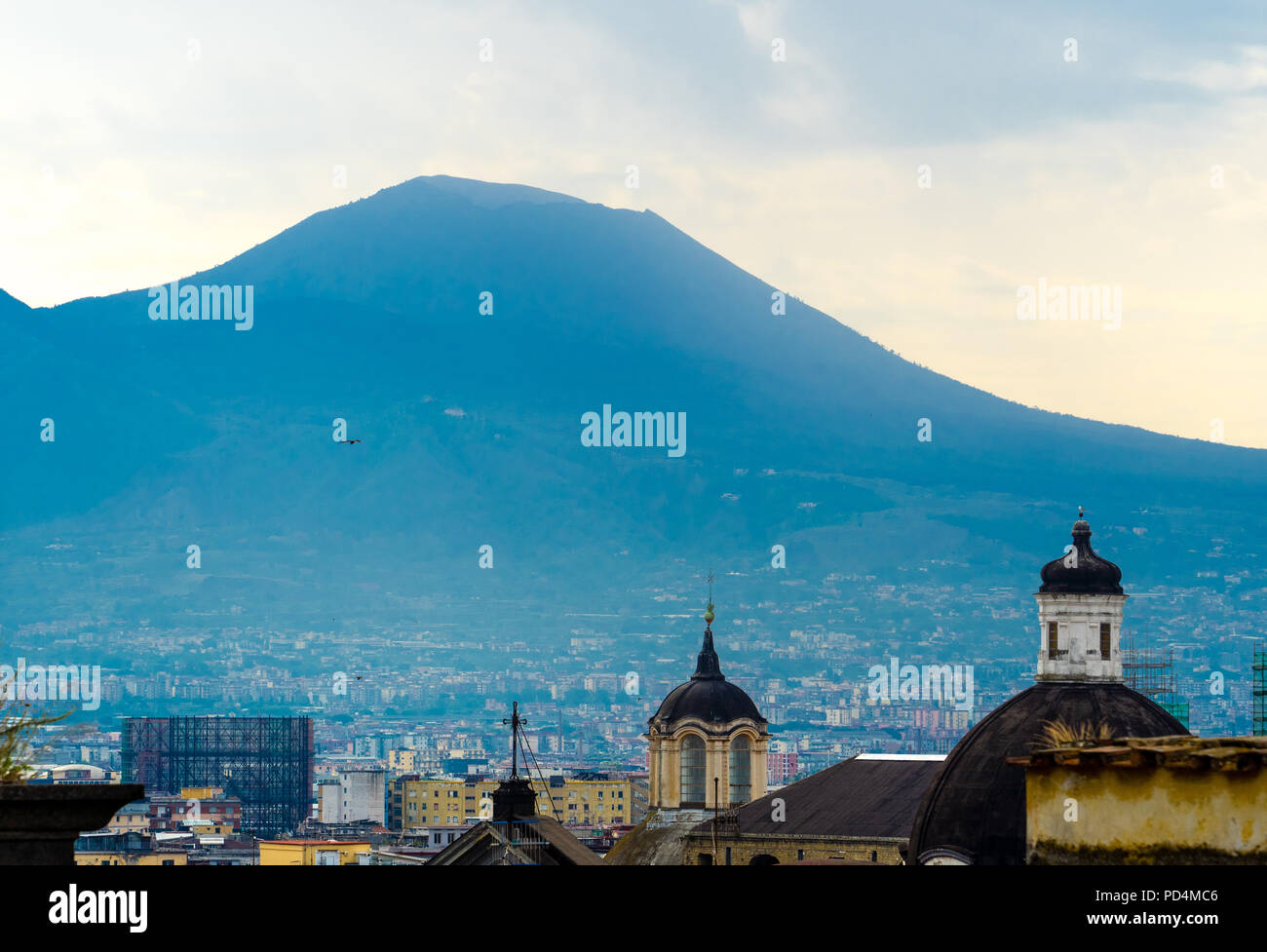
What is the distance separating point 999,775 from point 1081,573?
11.3 meters

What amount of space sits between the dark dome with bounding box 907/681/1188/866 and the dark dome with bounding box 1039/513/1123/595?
19.4ft

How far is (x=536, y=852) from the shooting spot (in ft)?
95.8

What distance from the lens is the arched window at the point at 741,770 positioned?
81438mm

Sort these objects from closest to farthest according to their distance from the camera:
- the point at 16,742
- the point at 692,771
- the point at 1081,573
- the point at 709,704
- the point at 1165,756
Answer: the point at 16,742
the point at 1165,756
the point at 1081,573
the point at 709,704
the point at 692,771

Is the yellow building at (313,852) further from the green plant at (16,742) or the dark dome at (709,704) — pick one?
the green plant at (16,742)

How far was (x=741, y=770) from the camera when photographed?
81688mm

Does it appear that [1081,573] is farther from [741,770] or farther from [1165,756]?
[1165,756]

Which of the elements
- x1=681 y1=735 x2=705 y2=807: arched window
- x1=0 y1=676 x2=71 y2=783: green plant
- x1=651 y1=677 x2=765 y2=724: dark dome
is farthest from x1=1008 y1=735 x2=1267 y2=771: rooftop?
x1=681 y1=735 x2=705 y2=807: arched window

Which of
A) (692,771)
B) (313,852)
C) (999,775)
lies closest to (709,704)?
(692,771)

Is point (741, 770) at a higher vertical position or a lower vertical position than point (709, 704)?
lower

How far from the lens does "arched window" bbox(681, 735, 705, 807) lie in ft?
267

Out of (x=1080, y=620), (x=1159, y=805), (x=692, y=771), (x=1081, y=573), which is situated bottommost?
(x=692, y=771)

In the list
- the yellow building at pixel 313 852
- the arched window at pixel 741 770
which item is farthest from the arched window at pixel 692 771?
the yellow building at pixel 313 852

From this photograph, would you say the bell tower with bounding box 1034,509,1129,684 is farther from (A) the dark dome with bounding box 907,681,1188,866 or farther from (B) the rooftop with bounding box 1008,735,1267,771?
(B) the rooftop with bounding box 1008,735,1267,771
